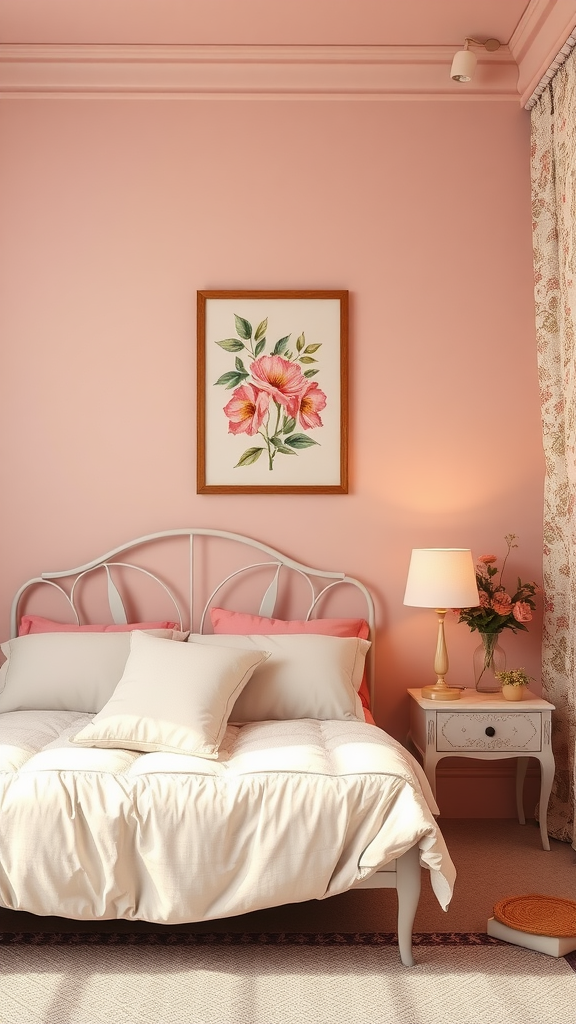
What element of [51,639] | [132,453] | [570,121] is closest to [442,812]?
[51,639]

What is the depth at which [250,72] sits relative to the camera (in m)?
3.60

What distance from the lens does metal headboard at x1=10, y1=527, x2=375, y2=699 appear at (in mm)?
3574

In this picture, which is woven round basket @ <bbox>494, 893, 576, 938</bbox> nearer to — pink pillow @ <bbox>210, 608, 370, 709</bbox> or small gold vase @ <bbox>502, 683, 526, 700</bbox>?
small gold vase @ <bbox>502, 683, 526, 700</bbox>

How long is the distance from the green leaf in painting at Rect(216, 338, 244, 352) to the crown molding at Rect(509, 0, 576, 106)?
1.58m

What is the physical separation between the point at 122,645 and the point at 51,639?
0.91 ft

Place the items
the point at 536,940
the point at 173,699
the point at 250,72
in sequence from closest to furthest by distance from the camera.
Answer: the point at 536,940 → the point at 173,699 → the point at 250,72

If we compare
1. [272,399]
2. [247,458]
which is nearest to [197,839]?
[247,458]

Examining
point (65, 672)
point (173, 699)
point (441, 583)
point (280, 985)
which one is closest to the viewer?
point (280, 985)

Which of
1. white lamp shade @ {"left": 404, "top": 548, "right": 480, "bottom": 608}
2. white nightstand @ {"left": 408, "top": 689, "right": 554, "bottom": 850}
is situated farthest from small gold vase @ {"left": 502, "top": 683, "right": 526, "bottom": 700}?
white lamp shade @ {"left": 404, "top": 548, "right": 480, "bottom": 608}

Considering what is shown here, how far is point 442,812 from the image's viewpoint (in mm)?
3625

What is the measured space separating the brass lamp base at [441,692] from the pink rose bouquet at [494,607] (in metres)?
0.27

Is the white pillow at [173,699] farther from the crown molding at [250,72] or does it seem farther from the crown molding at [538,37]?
the crown molding at [538,37]

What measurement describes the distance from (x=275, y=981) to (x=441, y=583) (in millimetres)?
1509

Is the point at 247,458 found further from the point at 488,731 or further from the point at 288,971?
the point at 288,971
